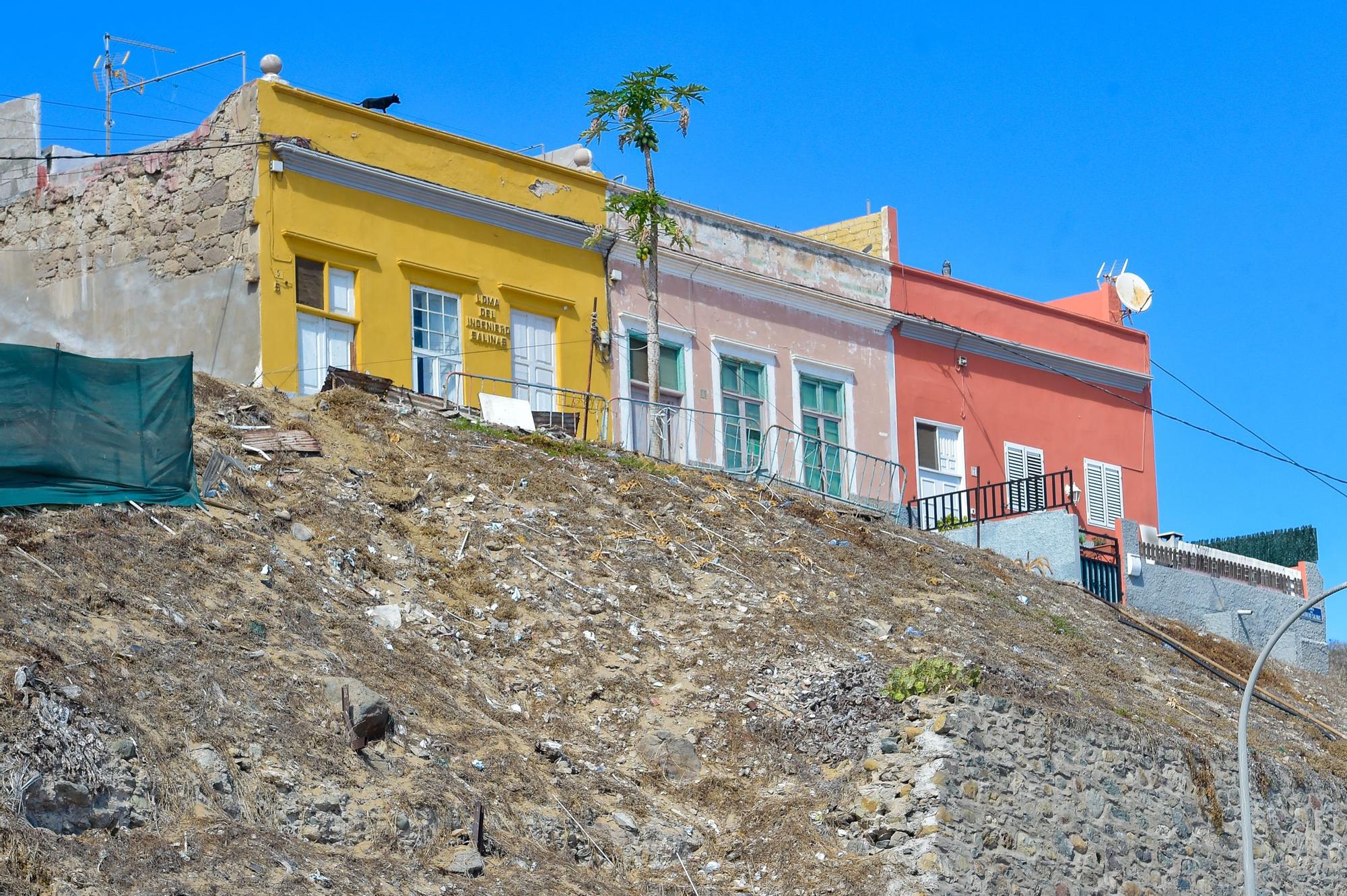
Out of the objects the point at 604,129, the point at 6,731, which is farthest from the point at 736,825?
the point at 604,129

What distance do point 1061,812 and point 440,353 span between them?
40.0ft

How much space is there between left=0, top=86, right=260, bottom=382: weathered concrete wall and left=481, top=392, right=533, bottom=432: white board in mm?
3114

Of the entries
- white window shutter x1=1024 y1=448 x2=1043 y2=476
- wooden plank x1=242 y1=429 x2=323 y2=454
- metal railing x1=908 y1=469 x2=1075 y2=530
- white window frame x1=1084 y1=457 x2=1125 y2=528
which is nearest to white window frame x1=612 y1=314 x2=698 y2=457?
metal railing x1=908 y1=469 x2=1075 y2=530

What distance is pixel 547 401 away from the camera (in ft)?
92.2

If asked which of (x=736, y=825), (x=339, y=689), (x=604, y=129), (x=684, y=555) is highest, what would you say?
(x=604, y=129)

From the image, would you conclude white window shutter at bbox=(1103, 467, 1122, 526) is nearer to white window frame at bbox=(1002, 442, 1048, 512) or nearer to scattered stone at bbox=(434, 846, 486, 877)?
white window frame at bbox=(1002, 442, 1048, 512)

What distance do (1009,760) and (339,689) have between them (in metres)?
6.54

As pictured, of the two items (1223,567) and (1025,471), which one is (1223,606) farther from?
(1025,471)

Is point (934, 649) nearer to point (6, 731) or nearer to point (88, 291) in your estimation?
point (6, 731)

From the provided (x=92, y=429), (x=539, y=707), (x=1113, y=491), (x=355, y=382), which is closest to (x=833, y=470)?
(x=1113, y=491)

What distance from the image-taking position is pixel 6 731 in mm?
13609

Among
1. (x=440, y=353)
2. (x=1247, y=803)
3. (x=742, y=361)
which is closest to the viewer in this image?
(x=1247, y=803)

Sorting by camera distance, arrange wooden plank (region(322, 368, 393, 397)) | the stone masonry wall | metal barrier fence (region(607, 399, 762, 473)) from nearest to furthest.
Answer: the stone masonry wall, wooden plank (region(322, 368, 393, 397)), metal barrier fence (region(607, 399, 762, 473))

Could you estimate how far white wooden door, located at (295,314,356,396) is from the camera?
1014 inches
